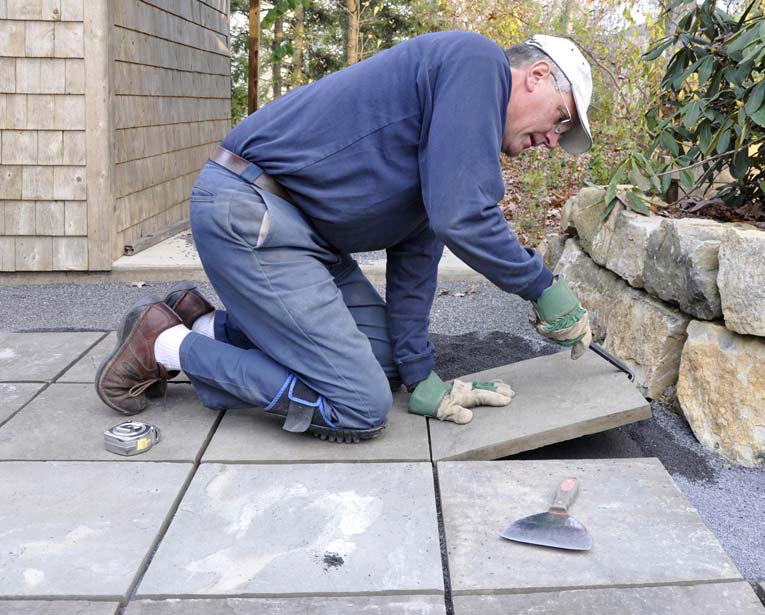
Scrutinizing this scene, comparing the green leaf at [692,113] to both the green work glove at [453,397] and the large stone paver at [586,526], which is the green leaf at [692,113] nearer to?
the green work glove at [453,397]

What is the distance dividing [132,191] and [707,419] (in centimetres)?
386

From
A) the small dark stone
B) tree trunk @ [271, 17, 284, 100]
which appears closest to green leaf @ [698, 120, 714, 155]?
the small dark stone

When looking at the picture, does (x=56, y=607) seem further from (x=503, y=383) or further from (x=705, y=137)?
(x=705, y=137)

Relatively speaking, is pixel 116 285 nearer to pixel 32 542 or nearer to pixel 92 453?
pixel 92 453

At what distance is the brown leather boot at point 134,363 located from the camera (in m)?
2.66

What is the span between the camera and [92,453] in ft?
7.98

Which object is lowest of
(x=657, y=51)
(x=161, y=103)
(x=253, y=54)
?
(x=161, y=103)

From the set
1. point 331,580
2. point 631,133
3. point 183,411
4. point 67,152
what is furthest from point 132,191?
point 331,580

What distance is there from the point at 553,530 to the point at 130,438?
1.22 meters

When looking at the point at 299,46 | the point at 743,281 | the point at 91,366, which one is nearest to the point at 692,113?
the point at 743,281

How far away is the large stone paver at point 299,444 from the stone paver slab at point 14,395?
721 millimetres

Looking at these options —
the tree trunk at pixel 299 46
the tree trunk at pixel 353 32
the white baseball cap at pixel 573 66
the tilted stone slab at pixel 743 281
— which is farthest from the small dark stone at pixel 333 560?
the tree trunk at pixel 299 46

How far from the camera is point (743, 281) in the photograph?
2.55 m

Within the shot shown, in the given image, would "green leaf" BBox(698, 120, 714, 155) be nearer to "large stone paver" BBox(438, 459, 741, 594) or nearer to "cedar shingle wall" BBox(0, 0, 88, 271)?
"large stone paver" BBox(438, 459, 741, 594)
